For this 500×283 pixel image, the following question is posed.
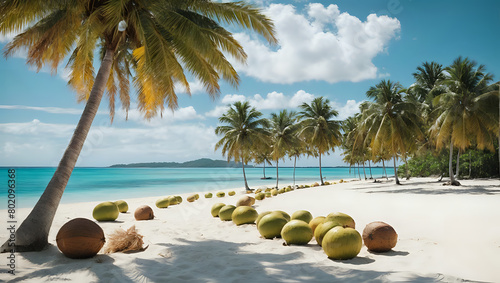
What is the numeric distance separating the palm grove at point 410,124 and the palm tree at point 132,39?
18.0 metres

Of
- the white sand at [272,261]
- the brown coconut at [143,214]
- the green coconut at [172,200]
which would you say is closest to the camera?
the white sand at [272,261]

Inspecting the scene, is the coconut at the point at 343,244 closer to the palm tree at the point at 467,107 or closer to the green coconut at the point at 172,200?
the green coconut at the point at 172,200

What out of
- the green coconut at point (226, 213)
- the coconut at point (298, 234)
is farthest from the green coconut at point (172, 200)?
the coconut at point (298, 234)

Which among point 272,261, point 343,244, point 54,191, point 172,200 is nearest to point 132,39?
point 54,191

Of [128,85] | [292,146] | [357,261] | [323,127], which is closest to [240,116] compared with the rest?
[292,146]

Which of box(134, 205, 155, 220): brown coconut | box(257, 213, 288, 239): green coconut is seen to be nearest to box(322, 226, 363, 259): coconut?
box(257, 213, 288, 239): green coconut

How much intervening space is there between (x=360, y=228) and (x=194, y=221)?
6038 millimetres

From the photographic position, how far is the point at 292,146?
3450 centimetres

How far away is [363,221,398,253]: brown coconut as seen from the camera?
5.81 m

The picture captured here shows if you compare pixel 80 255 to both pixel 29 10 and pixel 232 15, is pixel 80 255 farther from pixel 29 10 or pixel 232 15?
pixel 232 15

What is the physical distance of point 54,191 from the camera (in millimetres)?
6707

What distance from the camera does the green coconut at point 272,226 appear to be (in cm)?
733

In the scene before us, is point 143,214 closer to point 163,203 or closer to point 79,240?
point 163,203

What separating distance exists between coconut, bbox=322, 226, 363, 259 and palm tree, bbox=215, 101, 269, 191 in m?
25.2
